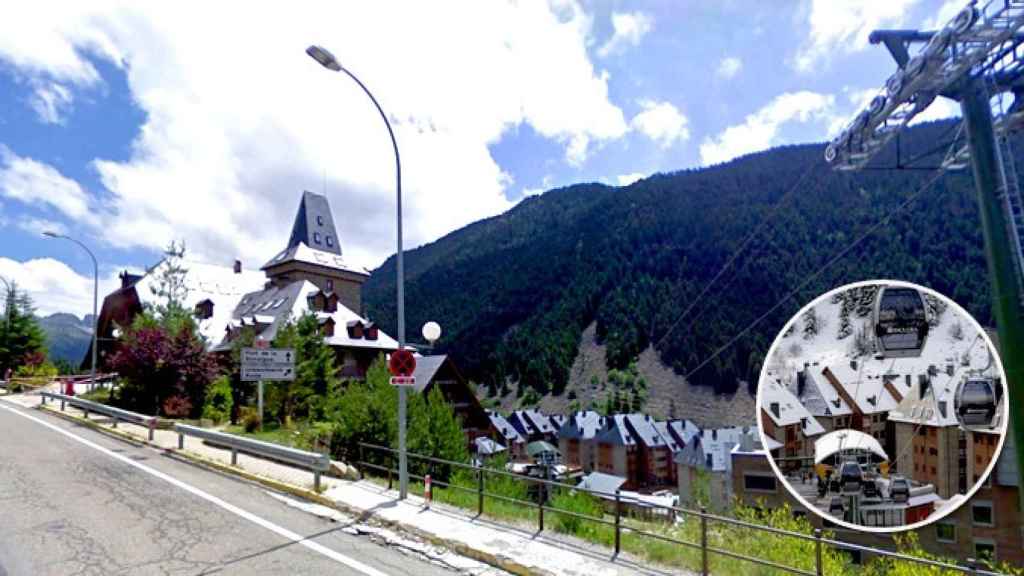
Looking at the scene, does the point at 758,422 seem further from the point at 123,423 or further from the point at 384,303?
the point at 384,303

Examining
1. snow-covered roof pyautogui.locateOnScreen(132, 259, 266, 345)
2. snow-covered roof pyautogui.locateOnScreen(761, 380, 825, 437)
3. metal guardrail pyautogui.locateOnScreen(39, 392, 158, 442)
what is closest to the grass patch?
metal guardrail pyautogui.locateOnScreen(39, 392, 158, 442)

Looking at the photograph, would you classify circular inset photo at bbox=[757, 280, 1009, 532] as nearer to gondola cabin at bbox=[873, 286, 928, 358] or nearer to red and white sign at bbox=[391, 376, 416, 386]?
gondola cabin at bbox=[873, 286, 928, 358]

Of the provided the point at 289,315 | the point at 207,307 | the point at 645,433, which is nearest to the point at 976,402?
the point at 289,315

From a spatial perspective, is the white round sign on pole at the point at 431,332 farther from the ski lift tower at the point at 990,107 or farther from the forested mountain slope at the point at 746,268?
the forested mountain slope at the point at 746,268

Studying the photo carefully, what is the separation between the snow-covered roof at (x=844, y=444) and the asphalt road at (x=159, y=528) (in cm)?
451

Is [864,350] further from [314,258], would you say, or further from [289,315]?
[314,258]

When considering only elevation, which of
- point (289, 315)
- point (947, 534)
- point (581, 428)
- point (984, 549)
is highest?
point (289, 315)

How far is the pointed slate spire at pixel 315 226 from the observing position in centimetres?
7212

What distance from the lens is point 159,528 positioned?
7.88m

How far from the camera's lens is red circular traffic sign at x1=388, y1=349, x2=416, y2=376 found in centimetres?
997

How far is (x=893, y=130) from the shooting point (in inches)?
483

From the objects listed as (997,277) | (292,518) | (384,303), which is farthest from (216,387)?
(384,303)

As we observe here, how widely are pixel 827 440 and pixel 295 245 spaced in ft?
237

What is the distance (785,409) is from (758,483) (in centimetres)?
511
